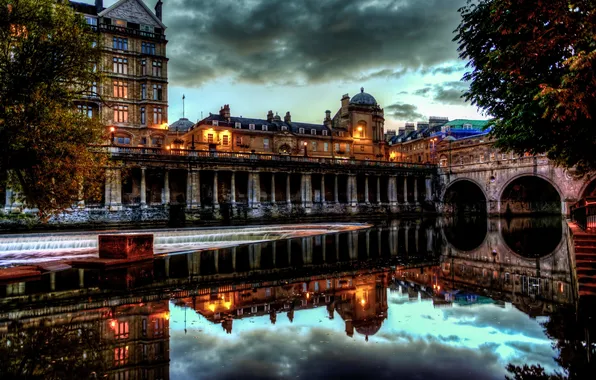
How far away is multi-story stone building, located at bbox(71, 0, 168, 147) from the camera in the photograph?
160 ft

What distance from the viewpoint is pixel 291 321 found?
853 centimetres

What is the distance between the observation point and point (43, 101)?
14.8m

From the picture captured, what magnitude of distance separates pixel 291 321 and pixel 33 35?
1558cm

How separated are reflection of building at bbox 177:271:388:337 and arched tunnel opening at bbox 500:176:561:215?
174 ft

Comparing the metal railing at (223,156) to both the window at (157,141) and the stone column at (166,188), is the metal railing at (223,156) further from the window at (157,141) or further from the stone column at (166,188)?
the window at (157,141)

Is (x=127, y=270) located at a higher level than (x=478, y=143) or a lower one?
lower

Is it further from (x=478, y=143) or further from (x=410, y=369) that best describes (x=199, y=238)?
(x=478, y=143)

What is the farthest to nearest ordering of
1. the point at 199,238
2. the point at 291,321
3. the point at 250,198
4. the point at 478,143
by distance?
the point at 478,143 → the point at 250,198 → the point at 199,238 → the point at 291,321

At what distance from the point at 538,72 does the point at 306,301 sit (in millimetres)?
9714

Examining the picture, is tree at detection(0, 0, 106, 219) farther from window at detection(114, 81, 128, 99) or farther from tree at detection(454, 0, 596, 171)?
window at detection(114, 81, 128, 99)

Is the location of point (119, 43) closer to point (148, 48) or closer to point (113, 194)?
point (148, 48)

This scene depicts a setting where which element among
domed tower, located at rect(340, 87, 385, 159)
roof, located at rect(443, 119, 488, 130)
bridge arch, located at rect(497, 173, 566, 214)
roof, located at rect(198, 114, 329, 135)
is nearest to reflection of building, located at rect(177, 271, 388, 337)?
bridge arch, located at rect(497, 173, 566, 214)

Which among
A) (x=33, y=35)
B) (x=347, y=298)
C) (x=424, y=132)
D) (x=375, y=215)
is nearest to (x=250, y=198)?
(x=375, y=215)

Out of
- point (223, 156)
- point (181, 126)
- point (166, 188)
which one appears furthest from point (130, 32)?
point (181, 126)
